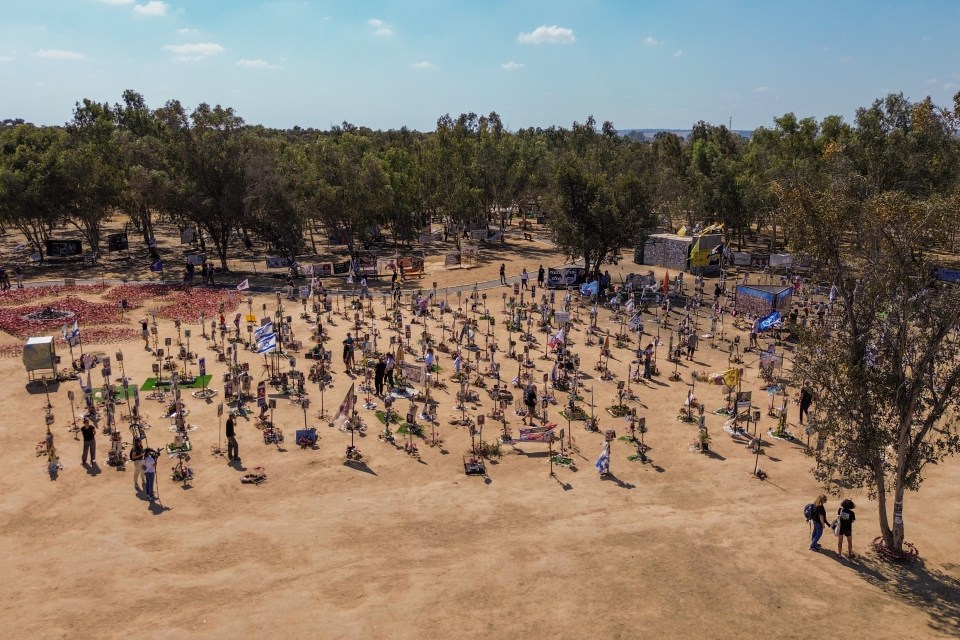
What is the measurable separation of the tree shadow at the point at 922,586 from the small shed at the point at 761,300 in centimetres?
2476

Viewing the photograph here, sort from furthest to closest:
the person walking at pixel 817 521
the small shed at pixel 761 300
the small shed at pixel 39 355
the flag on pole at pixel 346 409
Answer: the small shed at pixel 761 300, the small shed at pixel 39 355, the flag on pole at pixel 346 409, the person walking at pixel 817 521

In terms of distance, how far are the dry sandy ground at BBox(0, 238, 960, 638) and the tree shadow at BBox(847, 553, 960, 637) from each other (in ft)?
0.17

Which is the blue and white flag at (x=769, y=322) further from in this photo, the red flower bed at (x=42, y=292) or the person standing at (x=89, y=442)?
the red flower bed at (x=42, y=292)

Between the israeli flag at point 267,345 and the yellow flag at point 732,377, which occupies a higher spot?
the israeli flag at point 267,345

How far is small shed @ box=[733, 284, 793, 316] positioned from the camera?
39.8m

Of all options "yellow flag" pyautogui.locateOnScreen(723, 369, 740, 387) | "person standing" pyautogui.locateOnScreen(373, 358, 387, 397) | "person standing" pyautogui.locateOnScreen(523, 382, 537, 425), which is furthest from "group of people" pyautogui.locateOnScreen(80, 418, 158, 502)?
"yellow flag" pyautogui.locateOnScreen(723, 369, 740, 387)

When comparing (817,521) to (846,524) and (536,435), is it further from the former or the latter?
(536,435)

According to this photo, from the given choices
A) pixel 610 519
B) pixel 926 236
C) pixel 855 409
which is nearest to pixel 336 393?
pixel 610 519

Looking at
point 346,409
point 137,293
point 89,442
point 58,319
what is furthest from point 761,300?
point 58,319

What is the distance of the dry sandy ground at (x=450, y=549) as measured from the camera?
1434 cm

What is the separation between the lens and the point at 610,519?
1900cm

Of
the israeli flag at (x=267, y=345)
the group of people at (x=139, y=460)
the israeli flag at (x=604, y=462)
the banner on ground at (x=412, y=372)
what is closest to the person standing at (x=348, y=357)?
the banner on ground at (x=412, y=372)

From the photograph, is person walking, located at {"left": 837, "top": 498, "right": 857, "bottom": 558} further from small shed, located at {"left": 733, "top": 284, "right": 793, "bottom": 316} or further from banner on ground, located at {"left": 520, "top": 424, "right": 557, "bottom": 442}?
small shed, located at {"left": 733, "top": 284, "right": 793, "bottom": 316}

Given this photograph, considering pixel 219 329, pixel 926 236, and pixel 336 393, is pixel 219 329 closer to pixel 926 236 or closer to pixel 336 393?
pixel 336 393
